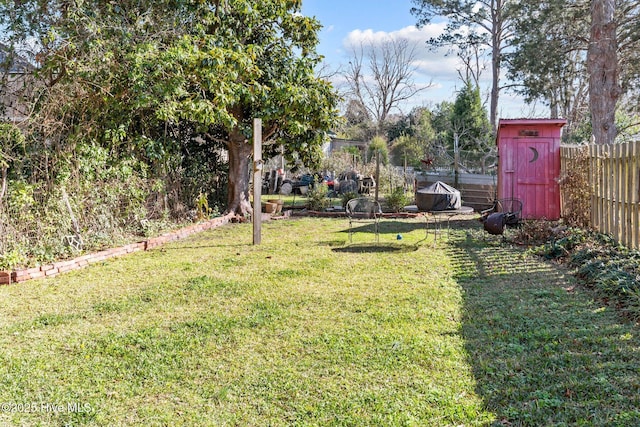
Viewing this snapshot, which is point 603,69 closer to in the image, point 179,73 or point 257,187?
point 257,187

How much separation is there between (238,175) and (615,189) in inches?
294

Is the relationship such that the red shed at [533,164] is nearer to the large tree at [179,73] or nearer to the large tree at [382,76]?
the large tree at [179,73]

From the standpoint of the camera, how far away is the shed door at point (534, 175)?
9.18 metres

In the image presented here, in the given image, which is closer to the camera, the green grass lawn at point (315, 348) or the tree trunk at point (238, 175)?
the green grass lawn at point (315, 348)

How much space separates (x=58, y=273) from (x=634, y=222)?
6.82 m

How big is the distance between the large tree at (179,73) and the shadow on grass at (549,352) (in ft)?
17.0

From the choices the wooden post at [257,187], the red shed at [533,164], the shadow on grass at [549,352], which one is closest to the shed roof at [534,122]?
the red shed at [533,164]

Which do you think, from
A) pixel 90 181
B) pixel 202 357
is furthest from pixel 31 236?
pixel 202 357

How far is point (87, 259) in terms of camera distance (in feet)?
19.7

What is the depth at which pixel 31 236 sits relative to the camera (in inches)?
226

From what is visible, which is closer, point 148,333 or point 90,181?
point 148,333

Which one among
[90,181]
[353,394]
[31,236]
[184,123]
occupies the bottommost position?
[353,394]

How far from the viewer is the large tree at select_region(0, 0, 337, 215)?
6.16 meters

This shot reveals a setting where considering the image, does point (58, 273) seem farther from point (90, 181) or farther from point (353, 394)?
point (353, 394)
